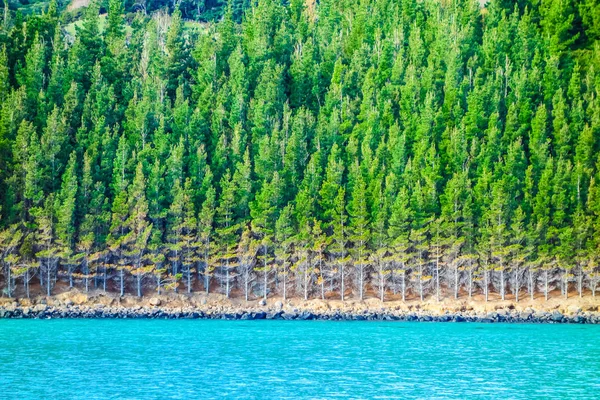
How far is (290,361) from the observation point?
47906 millimetres

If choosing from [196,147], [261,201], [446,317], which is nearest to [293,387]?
[446,317]

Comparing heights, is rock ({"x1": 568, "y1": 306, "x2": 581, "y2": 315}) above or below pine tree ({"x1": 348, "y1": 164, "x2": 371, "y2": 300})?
below

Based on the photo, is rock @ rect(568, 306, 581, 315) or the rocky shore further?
rock @ rect(568, 306, 581, 315)

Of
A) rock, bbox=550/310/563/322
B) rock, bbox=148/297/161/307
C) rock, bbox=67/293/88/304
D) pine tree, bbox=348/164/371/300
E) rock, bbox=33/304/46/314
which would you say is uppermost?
pine tree, bbox=348/164/371/300

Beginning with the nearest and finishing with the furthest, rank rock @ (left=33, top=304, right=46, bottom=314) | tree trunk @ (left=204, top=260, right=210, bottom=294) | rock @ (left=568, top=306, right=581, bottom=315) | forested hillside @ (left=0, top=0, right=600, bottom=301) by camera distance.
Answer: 1. rock @ (left=33, top=304, right=46, bottom=314)
2. rock @ (left=568, top=306, right=581, bottom=315)
3. tree trunk @ (left=204, top=260, right=210, bottom=294)
4. forested hillside @ (left=0, top=0, right=600, bottom=301)

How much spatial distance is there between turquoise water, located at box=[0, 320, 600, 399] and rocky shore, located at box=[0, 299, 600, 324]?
5.09 meters

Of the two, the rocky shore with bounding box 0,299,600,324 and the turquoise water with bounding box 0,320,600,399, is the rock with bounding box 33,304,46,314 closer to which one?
the rocky shore with bounding box 0,299,600,324

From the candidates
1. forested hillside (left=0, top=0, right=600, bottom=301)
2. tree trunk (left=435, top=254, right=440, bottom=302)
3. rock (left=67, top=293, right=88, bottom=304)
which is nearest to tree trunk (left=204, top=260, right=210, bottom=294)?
forested hillside (left=0, top=0, right=600, bottom=301)

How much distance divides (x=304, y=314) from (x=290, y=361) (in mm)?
28003

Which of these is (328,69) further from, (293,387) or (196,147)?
(293,387)

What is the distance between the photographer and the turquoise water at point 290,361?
39000mm

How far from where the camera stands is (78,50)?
9700cm

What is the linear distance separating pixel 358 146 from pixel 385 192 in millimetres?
9471

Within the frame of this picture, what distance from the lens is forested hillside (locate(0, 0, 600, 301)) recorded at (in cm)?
8150
